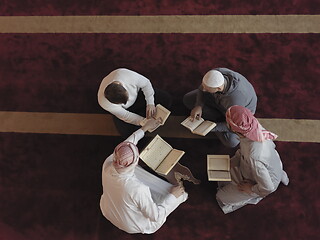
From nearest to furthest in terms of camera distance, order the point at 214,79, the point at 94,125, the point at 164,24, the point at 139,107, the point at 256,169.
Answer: the point at 256,169
the point at 214,79
the point at 139,107
the point at 94,125
the point at 164,24

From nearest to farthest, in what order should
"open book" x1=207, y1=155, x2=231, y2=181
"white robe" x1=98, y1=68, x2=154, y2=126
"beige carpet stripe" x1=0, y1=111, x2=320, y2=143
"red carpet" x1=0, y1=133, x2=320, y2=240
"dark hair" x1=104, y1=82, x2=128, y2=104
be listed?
"dark hair" x1=104, y1=82, x2=128, y2=104
"open book" x1=207, y1=155, x2=231, y2=181
"white robe" x1=98, y1=68, x2=154, y2=126
"red carpet" x1=0, y1=133, x2=320, y2=240
"beige carpet stripe" x1=0, y1=111, x2=320, y2=143

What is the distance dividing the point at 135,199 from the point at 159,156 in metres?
0.65

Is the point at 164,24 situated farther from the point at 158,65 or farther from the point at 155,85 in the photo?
the point at 155,85

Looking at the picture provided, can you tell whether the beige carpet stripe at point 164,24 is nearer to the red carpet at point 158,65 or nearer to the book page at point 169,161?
the red carpet at point 158,65

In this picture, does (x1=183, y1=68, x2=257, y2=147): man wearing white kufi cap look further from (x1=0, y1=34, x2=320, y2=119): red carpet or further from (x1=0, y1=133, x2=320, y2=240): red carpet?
(x1=0, y1=34, x2=320, y2=119): red carpet

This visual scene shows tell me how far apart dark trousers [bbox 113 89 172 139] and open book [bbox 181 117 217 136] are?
44cm

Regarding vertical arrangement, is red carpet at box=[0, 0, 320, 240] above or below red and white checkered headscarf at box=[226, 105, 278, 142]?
below

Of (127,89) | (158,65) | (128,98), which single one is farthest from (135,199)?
(158,65)

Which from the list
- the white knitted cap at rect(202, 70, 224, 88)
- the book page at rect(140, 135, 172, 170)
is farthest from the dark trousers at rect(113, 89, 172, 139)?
the white knitted cap at rect(202, 70, 224, 88)

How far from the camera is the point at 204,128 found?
3102 millimetres

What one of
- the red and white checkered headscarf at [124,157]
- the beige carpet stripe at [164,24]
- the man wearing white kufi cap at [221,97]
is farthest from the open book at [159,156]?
the beige carpet stripe at [164,24]

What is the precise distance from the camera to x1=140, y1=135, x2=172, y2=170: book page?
309 centimetres

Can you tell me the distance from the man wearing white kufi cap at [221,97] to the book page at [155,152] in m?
0.42
